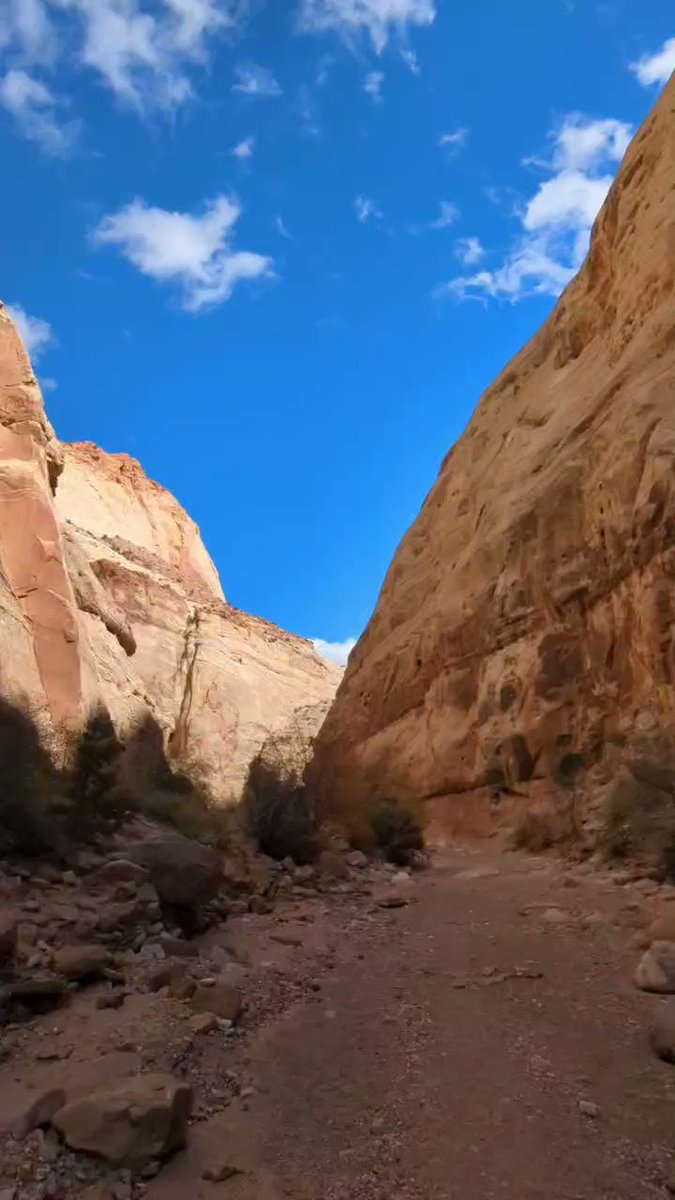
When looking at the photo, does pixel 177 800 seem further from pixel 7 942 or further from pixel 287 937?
pixel 7 942

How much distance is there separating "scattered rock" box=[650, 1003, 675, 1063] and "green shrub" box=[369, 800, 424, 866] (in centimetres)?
677

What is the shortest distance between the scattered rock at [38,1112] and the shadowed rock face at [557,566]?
7629 mm

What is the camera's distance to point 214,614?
3794 cm

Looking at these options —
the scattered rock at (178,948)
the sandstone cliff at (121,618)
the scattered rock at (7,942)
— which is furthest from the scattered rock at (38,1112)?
the sandstone cliff at (121,618)

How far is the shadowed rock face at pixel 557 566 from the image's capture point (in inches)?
394

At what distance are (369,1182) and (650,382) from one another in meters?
9.95

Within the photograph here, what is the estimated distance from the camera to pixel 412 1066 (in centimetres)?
397

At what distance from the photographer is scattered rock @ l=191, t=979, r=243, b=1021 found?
14.4 ft

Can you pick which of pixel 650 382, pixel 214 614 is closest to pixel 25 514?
pixel 650 382

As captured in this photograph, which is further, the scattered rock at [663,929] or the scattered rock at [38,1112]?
the scattered rock at [663,929]

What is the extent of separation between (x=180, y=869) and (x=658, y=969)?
11.8ft

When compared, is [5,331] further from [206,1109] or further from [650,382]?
[206,1109]

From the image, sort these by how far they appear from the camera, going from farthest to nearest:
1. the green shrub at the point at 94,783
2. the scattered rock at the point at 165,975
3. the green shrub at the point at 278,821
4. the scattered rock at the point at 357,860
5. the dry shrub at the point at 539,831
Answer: the scattered rock at the point at 357,860 → the dry shrub at the point at 539,831 → the green shrub at the point at 278,821 → the green shrub at the point at 94,783 → the scattered rock at the point at 165,975

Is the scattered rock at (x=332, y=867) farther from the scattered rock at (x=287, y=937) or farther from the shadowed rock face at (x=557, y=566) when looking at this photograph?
the shadowed rock face at (x=557, y=566)
